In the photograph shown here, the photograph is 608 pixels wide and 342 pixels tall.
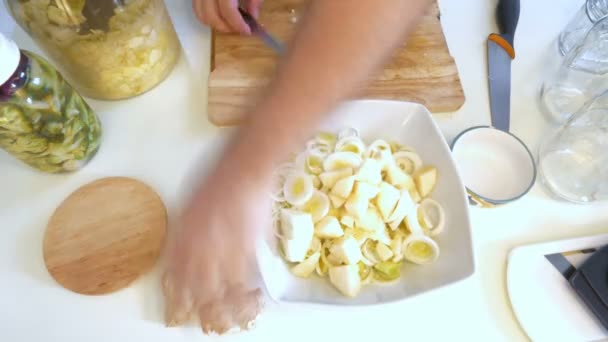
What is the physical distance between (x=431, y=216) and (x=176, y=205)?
392 millimetres

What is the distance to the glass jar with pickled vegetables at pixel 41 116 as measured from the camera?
1.77 feet

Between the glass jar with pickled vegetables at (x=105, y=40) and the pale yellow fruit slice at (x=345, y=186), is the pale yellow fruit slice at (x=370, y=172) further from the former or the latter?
the glass jar with pickled vegetables at (x=105, y=40)

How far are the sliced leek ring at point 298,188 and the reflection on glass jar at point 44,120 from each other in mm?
321

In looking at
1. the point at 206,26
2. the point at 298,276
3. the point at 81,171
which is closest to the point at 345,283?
the point at 298,276

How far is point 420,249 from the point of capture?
2.06ft

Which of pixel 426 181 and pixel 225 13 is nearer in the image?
pixel 426 181

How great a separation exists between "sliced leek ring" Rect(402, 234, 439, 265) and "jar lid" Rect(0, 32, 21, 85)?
0.55 meters

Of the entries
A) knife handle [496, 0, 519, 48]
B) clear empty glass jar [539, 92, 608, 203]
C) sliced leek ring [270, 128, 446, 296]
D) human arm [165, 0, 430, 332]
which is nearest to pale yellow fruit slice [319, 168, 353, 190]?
sliced leek ring [270, 128, 446, 296]

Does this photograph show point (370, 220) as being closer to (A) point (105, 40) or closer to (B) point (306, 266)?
(B) point (306, 266)

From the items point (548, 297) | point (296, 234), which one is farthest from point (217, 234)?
point (548, 297)

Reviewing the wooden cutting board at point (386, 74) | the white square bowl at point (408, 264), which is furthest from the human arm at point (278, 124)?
the wooden cutting board at point (386, 74)

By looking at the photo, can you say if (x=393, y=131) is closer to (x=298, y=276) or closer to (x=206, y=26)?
(x=298, y=276)

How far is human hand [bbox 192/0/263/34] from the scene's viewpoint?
2.52 feet

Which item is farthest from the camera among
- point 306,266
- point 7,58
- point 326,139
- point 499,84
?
point 499,84
